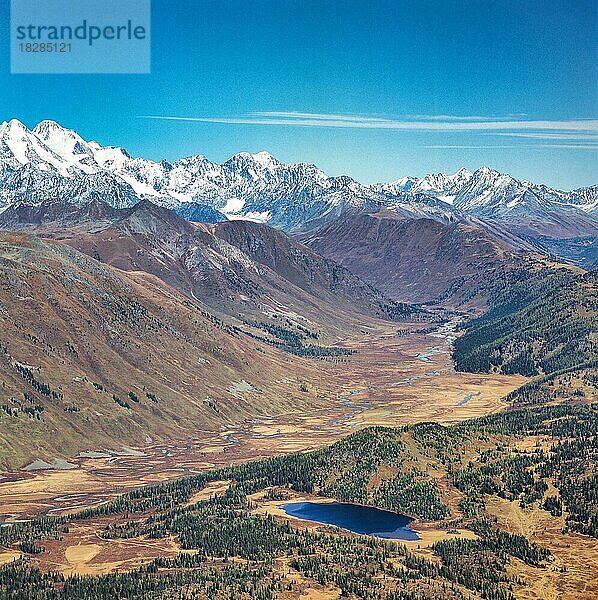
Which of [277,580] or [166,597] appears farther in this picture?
[277,580]

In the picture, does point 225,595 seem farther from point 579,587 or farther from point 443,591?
point 579,587

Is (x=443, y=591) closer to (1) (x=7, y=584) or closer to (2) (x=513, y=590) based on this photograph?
(2) (x=513, y=590)

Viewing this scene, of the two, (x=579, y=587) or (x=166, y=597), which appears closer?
(x=166, y=597)

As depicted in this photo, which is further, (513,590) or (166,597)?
(513,590)

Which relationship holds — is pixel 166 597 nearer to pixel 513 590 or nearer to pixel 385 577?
pixel 385 577

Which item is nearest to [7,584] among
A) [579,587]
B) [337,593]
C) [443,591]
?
[337,593]

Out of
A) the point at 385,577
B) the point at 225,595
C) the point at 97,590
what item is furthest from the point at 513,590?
the point at 97,590

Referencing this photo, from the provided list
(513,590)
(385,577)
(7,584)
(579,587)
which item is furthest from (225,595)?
(579,587)
